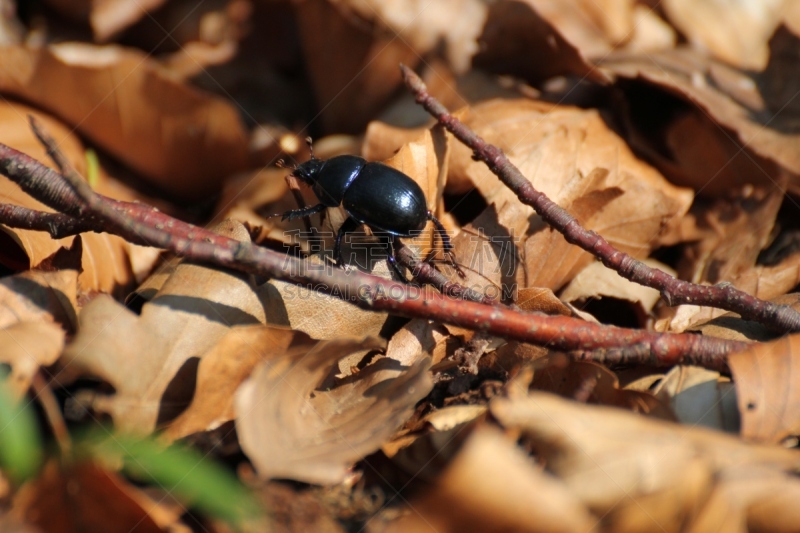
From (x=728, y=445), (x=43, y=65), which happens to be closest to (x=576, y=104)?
(x=728, y=445)

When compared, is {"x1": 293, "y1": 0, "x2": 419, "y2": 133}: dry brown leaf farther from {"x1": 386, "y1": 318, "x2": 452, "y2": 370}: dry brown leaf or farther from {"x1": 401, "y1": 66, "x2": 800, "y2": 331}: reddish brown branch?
{"x1": 386, "y1": 318, "x2": 452, "y2": 370}: dry brown leaf

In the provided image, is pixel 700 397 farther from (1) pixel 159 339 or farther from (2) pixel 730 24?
(2) pixel 730 24

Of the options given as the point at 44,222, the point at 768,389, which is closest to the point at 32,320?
the point at 44,222

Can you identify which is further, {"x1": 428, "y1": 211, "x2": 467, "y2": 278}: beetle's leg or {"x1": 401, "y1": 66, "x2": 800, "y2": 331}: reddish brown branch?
{"x1": 428, "y1": 211, "x2": 467, "y2": 278}: beetle's leg

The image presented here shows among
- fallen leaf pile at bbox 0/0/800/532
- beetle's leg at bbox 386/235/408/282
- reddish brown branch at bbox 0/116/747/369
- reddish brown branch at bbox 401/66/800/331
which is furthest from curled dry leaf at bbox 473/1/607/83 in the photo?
reddish brown branch at bbox 0/116/747/369

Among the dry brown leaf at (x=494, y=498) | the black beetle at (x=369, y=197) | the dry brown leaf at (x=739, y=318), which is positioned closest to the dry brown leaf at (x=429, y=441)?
the dry brown leaf at (x=494, y=498)

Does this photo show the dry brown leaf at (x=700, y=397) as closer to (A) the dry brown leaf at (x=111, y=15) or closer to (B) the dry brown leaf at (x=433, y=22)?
(B) the dry brown leaf at (x=433, y=22)

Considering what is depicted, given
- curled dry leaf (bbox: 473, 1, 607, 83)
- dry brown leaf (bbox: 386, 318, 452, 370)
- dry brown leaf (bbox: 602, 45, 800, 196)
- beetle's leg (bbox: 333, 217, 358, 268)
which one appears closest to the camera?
dry brown leaf (bbox: 386, 318, 452, 370)
